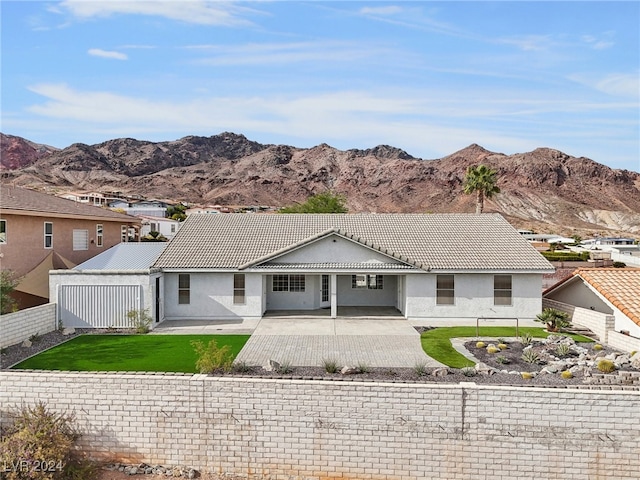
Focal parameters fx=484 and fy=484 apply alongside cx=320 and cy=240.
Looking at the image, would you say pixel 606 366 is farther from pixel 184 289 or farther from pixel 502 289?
pixel 184 289

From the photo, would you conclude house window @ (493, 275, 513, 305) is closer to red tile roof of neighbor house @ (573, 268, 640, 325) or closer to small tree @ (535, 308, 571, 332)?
small tree @ (535, 308, 571, 332)

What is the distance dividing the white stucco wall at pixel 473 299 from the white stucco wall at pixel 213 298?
26.1 feet

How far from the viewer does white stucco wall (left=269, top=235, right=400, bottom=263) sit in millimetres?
24953

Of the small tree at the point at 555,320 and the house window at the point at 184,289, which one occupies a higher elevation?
the house window at the point at 184,289

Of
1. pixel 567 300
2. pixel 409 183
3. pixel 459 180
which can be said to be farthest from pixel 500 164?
pixel 567 300

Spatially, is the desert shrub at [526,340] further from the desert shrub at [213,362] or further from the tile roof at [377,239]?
the desert shrub at [213,362]

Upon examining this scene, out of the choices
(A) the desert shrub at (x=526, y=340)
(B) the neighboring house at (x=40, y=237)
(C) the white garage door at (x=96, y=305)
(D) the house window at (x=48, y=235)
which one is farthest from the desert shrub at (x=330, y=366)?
(D) the house window at (x=48, y=235)

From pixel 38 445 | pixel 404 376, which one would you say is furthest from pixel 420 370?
pixel 38 445

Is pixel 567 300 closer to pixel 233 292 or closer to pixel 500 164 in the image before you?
pixel 233 292

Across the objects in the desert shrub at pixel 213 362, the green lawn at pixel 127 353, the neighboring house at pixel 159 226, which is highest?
the neighboring house at pixel 159 226

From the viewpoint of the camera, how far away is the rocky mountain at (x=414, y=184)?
149250 millimetres

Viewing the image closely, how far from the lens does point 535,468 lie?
11.9 m

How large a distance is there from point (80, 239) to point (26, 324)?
10.1 meters

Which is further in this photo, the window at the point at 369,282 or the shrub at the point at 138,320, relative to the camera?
the window at the point at 369,282
